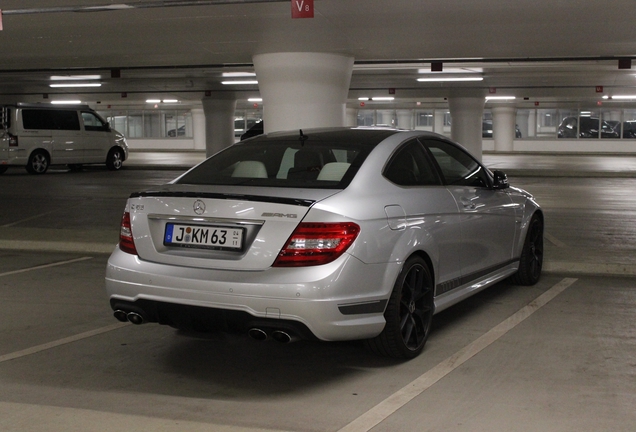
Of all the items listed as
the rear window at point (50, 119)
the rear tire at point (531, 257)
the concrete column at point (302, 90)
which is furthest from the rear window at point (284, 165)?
the rear window at point (50, 119)

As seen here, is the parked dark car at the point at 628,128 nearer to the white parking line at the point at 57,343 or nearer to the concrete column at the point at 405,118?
the concrete column at the point at 405,118

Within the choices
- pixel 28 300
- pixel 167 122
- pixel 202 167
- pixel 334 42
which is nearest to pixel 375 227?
pixel 202 167

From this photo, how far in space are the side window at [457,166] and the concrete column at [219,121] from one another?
25.6 meters

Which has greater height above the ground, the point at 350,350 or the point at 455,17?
the point at 455,17

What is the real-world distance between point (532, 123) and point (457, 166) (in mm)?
47393

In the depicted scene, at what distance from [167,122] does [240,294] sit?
173ft

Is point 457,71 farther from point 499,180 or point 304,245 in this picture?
A: point 304,245

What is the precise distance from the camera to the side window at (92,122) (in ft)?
80.9

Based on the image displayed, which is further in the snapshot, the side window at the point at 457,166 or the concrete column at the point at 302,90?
the concrete column at the point at 302,90

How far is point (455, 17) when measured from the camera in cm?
1002

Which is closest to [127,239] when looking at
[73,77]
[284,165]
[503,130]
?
[284,165]

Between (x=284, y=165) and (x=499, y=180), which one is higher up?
(x=284, y=165)

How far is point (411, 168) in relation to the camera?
5.18 m

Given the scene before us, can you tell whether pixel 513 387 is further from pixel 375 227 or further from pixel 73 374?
pixel 73 374
